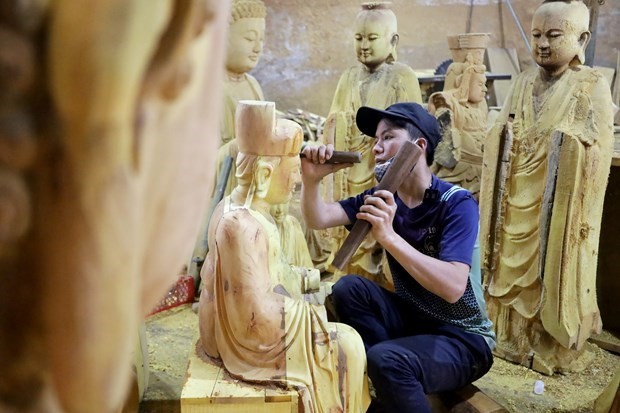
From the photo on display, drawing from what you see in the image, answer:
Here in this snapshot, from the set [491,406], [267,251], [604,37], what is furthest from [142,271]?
[604,37]

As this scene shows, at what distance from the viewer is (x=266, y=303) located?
6.46 feet

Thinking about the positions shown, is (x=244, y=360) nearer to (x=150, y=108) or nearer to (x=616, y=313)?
(x=150, y=108)

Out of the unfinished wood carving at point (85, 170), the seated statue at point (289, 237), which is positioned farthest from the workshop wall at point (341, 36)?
the unfinished wood carving at point (85, 170)

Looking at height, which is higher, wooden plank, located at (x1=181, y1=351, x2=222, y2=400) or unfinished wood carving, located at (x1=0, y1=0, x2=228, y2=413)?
unfinished wood carving, located at (x1=0, y1=0, x2=228, y2=413)

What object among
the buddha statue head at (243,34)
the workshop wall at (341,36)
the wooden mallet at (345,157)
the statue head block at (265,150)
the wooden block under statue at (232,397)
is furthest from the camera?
the workshop wall at (341,36)

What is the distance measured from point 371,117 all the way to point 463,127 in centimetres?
237

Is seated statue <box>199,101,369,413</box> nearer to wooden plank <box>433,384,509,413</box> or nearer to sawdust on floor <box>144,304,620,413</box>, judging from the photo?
wooden plank <box>433,384,509,413</box>

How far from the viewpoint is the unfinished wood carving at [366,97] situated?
4.00 meters

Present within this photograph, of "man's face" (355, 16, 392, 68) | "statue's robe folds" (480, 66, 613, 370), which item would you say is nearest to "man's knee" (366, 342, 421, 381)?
"statue's robe folds" (480, 66, 613, 370)

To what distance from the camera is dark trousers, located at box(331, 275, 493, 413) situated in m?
2.17

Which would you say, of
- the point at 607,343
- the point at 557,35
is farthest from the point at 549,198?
the point at 607,343

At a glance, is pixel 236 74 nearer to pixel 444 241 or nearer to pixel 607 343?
pixel 444 241

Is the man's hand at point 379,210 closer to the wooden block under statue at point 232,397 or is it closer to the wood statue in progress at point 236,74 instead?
the wooden block under statue at point 232,397

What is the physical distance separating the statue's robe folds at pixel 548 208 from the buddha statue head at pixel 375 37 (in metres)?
0.99
